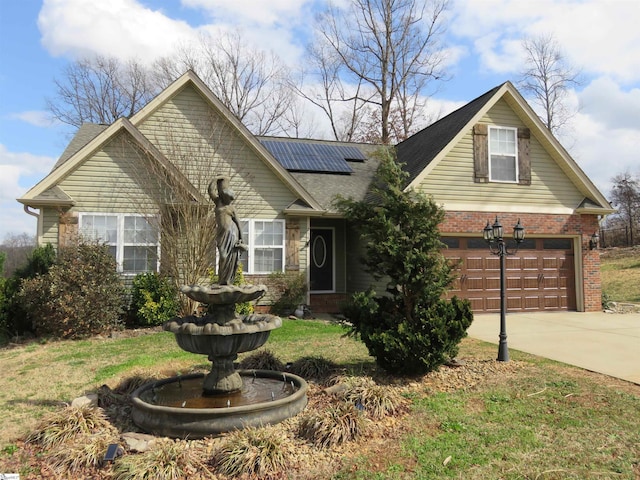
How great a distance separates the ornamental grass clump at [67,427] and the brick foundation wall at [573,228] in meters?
11.2

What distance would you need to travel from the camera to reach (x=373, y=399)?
5305 millimetres

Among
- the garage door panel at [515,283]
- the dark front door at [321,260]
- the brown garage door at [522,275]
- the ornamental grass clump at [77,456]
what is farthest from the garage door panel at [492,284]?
the ornamental grass clump at [77,456]

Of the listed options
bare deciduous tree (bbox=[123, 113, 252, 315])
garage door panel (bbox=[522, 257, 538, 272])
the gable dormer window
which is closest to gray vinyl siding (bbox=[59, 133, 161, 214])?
bare deciduous tree (bbox=[123, 113, 252, 315])

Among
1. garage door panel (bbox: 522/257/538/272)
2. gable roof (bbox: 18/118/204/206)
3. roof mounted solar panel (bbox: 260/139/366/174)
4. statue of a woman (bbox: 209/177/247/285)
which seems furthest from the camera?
roof mounted solar panel (bbox: 260/139/366/174)

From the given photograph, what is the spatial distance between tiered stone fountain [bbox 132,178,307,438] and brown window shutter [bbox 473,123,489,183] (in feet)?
32.5

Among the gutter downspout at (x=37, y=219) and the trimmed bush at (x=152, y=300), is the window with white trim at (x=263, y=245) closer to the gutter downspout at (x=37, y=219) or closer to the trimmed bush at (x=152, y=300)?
the trimmed bush at (x=152, y=300)

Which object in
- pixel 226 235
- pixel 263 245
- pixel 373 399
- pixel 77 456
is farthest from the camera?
pixel 263 245

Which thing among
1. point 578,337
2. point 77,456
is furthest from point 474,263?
point 77,456

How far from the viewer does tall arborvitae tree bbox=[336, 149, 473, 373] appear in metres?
6.33

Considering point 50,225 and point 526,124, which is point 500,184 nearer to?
point 526,124

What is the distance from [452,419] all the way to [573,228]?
11100 mm

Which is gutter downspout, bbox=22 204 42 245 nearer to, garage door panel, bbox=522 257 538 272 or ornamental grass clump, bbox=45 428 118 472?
ornamental grass clump, bbox=45 428 118 472

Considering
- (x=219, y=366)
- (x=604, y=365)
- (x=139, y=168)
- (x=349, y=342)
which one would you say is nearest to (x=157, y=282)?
(x=139, y=168)

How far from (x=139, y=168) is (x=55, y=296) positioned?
402cm
